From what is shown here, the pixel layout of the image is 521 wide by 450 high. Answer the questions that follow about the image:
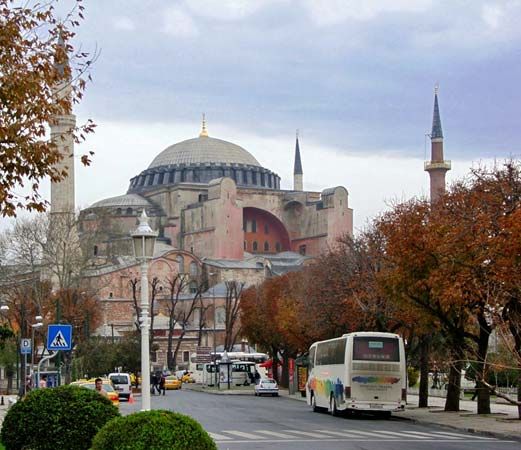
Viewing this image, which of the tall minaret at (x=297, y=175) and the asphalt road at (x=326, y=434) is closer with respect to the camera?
the asphalt road at (x=326, y=434)

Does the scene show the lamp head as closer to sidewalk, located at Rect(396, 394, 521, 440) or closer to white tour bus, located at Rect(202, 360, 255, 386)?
sidewalk, located at Rect(396, 394, 521, 440)

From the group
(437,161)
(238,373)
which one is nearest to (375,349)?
(238,373)

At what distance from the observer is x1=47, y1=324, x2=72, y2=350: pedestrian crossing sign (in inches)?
943

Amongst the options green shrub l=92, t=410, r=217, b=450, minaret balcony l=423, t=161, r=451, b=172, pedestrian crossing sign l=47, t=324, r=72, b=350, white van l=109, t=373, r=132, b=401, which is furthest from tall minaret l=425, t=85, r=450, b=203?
green shrub l=92, t=410, r=217, b=450

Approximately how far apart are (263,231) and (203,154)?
13.9m

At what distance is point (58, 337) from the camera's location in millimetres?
24125

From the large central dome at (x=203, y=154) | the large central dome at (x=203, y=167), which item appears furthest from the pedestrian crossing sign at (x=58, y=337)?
the large central dome at (x=203, y=154)

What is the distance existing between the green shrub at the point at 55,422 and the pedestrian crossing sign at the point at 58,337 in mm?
8428

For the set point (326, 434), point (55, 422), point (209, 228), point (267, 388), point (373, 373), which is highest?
point (209, 228)

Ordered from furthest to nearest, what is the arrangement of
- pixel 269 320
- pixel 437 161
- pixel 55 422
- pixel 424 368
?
pixel 437 161
pixel 269 320
pixel 424 368
pixel 55 422

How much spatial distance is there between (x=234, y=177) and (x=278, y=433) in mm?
107036

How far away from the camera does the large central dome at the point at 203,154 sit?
133750 millimetres

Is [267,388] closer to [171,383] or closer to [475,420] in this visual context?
[171,383]

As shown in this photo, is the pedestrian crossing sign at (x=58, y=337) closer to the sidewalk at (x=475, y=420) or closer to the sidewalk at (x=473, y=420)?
the sidewalk at (x=473, y=420)
